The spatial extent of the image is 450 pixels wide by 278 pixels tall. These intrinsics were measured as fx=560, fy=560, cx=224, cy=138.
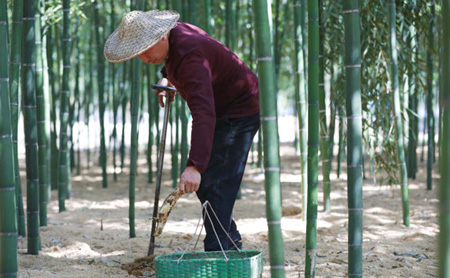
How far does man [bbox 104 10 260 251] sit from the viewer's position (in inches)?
81.9

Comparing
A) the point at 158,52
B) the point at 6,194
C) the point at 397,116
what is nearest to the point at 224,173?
the point at 158,52

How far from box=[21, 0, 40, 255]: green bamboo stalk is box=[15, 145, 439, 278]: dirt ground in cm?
17

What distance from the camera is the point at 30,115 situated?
2891 millimetres

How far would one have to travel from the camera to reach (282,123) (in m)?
16.8

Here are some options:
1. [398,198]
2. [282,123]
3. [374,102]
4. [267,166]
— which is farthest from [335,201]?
[282,123]

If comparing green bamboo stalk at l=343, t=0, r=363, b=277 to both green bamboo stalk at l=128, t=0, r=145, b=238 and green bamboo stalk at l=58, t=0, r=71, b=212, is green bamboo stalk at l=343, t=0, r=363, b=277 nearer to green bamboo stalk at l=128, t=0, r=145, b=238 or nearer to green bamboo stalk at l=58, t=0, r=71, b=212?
green bamboo stalk at l=128, t=0, r=145, b=238

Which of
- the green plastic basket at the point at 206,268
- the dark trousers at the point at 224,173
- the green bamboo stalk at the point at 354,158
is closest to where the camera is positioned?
the green bamboo stalk at the point at 354,158

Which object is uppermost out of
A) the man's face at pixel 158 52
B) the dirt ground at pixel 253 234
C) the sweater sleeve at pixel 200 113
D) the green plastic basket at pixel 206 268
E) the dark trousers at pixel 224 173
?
the man's face at pixel 158 52

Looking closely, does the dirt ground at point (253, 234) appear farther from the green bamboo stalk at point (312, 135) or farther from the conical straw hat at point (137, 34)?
the conical straw hat at point (137, 34)

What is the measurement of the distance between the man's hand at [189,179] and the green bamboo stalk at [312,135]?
491 mm

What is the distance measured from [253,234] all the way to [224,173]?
1188 mm

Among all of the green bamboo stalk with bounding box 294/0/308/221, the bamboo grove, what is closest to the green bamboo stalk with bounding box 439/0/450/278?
the bamboo grove

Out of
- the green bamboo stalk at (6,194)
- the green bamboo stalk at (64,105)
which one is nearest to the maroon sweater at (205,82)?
the green bamboo stalk at (6,194)

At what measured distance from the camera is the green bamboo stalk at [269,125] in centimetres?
160
